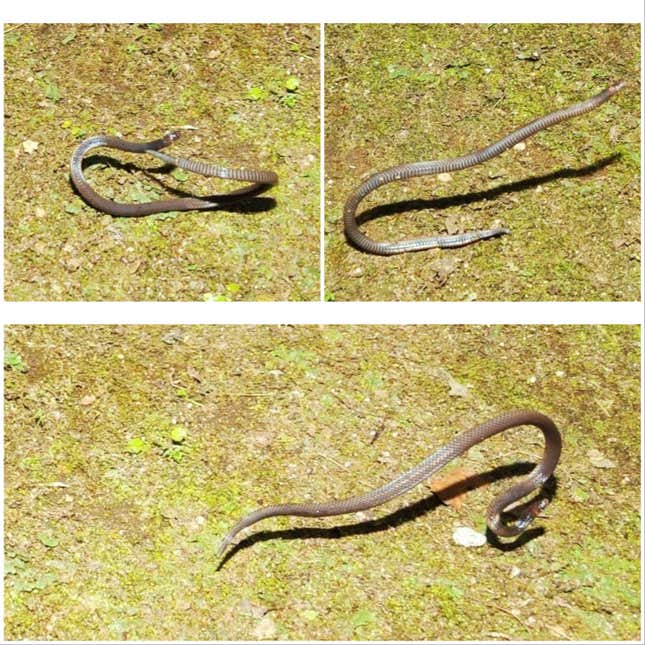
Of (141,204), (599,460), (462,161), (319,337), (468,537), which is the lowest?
(468,537)

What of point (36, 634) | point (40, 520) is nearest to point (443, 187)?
point (40, 520)

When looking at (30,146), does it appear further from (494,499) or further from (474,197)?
(494,499)

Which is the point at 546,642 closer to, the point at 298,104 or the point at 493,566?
the point at 493,566

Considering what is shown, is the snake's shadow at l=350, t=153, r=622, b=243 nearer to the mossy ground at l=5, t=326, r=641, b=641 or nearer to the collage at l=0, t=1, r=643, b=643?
the collage at l=0, t=1, r=643, b=643

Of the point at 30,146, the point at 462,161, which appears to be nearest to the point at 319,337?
the point at 462,161

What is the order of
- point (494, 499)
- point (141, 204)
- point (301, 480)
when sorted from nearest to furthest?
1. point (494, 499)
2. point (141, 204)
3. point (301, 480)

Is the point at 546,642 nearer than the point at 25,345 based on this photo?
Yes

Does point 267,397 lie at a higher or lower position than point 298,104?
lower
